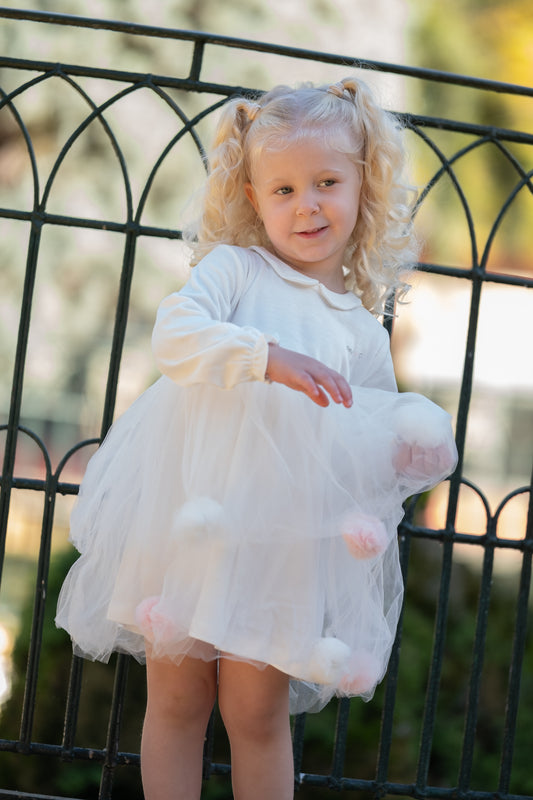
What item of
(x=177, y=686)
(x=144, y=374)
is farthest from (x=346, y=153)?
(x=144, y=374)

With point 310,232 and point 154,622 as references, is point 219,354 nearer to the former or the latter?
point 310,232

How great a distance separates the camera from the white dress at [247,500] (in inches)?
60.7

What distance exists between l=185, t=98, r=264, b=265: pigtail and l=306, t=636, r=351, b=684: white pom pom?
85 centimetres

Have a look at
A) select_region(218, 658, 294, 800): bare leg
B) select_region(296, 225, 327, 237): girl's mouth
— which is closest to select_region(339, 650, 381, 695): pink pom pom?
select_region(218, 658, 294, 800): bare leg

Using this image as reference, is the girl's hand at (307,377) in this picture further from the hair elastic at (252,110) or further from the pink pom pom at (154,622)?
the hair elastic at (252,110)

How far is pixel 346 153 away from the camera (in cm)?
173

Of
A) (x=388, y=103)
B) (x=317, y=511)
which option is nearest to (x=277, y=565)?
(x=317, y=511)

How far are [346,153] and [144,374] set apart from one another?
456cm

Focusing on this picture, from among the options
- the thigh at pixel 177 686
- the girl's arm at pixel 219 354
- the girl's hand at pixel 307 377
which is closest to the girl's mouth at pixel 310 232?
the girl's arm at pixel 219 354

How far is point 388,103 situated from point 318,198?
0.40m

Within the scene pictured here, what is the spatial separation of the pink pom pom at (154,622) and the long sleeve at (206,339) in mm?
411

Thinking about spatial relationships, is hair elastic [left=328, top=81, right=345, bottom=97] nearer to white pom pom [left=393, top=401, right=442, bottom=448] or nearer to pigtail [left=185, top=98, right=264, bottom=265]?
pigtail [left=185, top=98, right=264, bottom=265]

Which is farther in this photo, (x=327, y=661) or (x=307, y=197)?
(x=307, y=197)

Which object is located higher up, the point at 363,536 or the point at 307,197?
the point at 307,197
